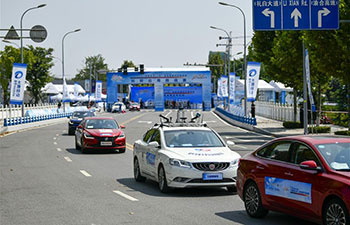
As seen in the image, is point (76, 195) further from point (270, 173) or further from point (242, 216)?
point (270, 173)

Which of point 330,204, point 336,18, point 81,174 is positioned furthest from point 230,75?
point 330,204

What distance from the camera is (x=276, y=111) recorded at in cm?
5769

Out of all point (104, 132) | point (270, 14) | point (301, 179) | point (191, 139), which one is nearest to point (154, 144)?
point (191, 139)

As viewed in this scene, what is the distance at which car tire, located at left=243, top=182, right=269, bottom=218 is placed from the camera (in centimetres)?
986

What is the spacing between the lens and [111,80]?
95.6 meters

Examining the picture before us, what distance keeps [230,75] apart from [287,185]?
5813cm

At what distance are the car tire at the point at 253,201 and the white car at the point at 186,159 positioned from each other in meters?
2.23

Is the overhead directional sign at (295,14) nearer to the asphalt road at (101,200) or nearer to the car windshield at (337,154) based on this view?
the asphalt road at (101,200)

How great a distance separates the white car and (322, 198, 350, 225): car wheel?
454 centimetres

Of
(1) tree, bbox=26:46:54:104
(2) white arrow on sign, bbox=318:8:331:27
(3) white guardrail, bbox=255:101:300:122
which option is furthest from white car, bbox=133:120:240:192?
(1) tree, bbox=26:46:54:104

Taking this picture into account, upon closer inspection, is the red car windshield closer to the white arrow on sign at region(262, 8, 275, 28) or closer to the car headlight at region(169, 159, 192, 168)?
the white arrow on sign at region(262, 8, 275, 28)

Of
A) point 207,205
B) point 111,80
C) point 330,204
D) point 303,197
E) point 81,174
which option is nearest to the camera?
point 330,204

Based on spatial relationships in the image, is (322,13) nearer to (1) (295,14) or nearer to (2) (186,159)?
(1) (295,14)

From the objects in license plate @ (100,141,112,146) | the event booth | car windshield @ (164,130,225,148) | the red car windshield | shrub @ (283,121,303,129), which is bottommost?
shrub @ (283,121,303,129)
